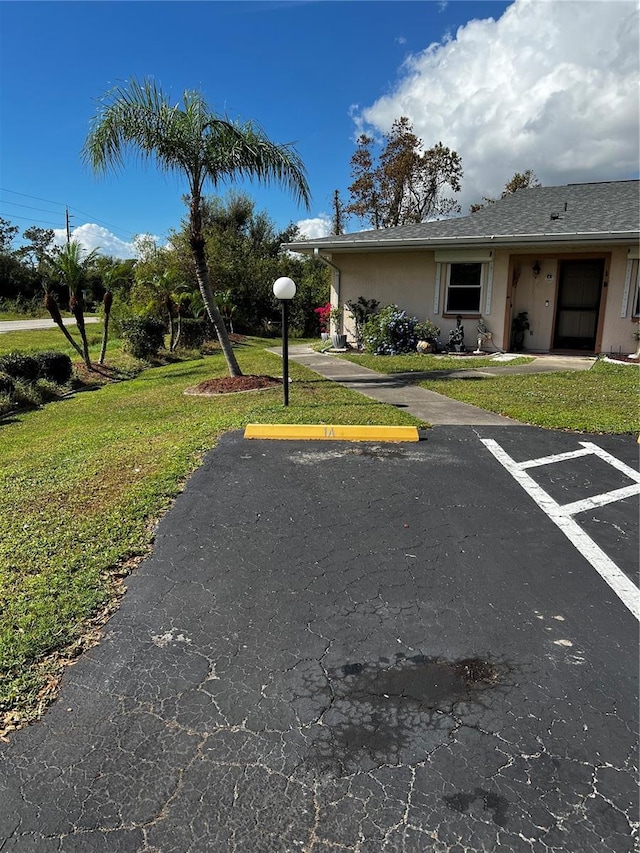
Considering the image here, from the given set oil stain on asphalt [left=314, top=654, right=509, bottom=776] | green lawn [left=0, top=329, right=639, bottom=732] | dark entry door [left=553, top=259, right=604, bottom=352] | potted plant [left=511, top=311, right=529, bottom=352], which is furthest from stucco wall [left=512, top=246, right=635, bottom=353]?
oil stain on asphalt [left=314, top=654, right=509, bottom=776]

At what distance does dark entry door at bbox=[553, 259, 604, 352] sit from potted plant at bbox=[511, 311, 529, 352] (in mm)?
774

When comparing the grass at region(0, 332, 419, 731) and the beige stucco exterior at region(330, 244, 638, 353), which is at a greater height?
the beige stucco exterior at region(330, 244, 638, 353)

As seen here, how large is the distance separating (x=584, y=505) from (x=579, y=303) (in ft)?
35.7

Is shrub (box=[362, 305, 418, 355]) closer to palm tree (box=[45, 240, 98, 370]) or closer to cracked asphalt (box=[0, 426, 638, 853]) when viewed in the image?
palm tree (box=[45, 240, 98, 370])

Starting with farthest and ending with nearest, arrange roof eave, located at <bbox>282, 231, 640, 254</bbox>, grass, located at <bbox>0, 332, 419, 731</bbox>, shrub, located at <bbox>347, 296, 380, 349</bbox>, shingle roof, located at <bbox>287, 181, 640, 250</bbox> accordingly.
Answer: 1. shrub, located at <bbox>347, 296, 380, 349</bbox>
2. shingle roof, located at <bbox>287, 181, 640, 250</bbox>
3. roof eave, located at <bbox>282, 231, 640, 254</bbox>
4. grass, located at <bbox>0, 332, 419, 731</bbox>

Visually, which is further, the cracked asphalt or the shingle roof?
the shingle roof

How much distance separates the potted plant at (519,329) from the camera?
1387cm

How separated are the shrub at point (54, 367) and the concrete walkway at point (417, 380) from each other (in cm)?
547

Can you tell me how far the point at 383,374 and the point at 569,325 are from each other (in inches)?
235

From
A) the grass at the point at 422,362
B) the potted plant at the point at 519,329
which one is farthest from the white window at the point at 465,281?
the grass at the point at 422,362

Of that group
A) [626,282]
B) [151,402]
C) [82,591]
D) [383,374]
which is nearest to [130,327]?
[151,402]

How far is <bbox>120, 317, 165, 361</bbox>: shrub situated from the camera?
16.6 metres

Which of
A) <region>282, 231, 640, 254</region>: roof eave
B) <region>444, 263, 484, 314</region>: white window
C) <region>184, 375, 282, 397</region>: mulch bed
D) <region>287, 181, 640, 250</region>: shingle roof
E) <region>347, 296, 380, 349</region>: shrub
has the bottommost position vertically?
<region>184, 375, 282, 397</region>: mulch bed

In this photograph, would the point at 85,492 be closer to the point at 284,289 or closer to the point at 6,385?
the point at 284,289
